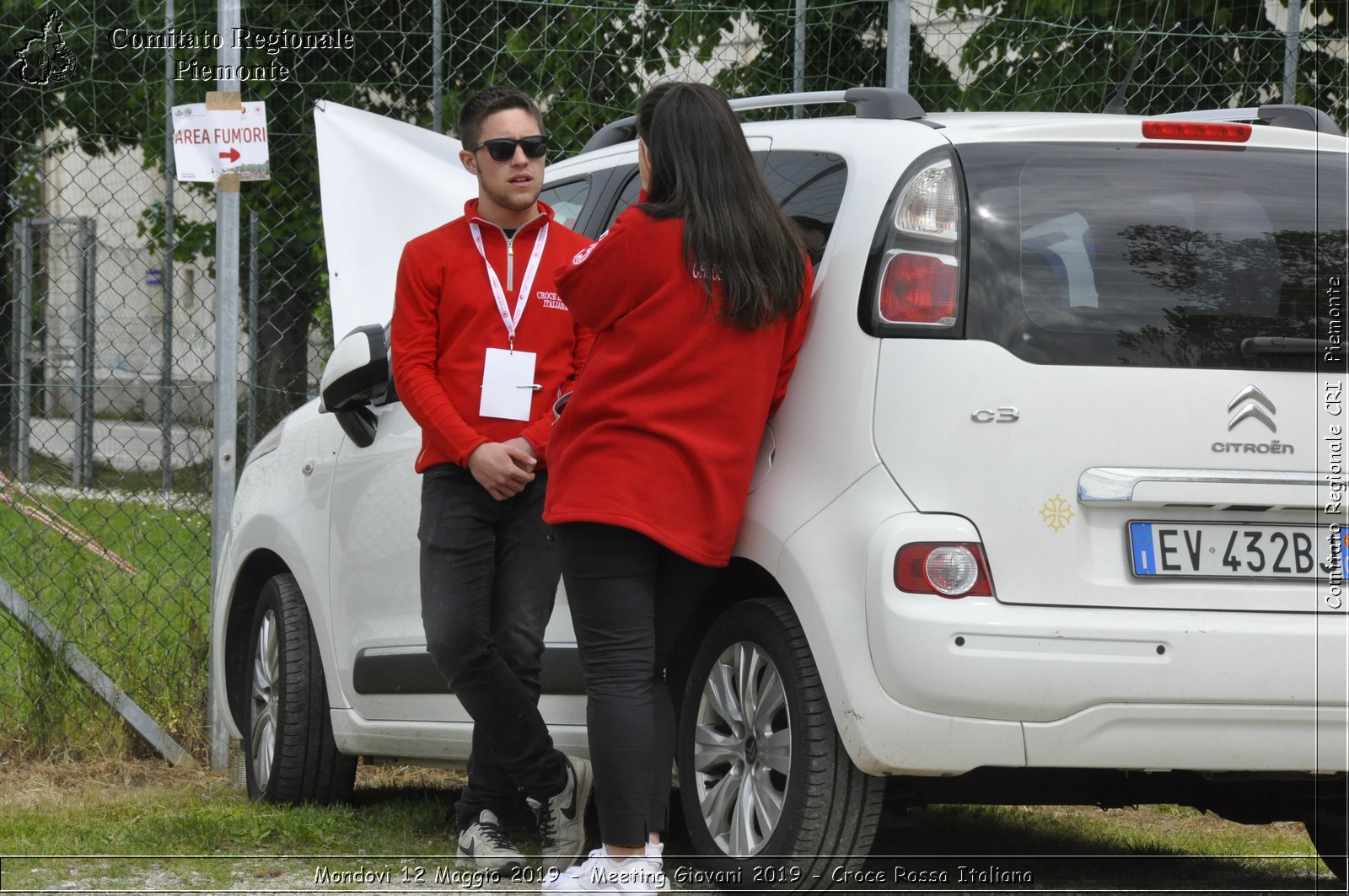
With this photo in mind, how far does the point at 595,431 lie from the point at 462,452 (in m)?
0.54

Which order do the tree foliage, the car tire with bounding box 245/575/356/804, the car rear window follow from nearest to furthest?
the car rear window, the car tire with bounding box 245/575/356/804, the tree foliage

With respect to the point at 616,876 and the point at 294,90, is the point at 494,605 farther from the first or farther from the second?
the point at 294,90

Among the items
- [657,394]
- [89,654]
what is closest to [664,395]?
[657,394]

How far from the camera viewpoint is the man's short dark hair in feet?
14.4

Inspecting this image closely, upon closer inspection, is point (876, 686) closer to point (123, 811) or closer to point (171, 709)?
point (123, 811)

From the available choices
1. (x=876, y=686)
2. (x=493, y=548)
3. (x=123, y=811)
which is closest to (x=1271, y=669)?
A: (x=876, y=686)

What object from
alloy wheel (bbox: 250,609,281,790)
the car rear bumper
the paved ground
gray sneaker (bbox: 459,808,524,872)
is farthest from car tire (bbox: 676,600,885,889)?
the paved ground

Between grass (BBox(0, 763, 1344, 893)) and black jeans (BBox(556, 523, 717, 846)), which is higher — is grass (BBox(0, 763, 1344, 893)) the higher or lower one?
the lower one

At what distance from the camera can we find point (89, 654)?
627 cm

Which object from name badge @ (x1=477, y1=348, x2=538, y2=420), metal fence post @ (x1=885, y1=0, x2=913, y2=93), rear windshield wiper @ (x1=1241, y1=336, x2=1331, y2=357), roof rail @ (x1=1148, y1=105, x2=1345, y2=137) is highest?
metal fence post @ (x1=885, y1=0, x2=913, y2=93)

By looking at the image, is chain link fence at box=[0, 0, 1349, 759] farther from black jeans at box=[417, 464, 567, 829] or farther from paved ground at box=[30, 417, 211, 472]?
black jeans at box=[417, 464, 567, 829]

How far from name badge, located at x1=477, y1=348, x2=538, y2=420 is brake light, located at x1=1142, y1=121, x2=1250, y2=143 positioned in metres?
1.57

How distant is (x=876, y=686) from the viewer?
11.5 ft

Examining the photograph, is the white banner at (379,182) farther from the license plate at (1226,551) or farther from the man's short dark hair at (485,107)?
the license plate at (1226,551)
